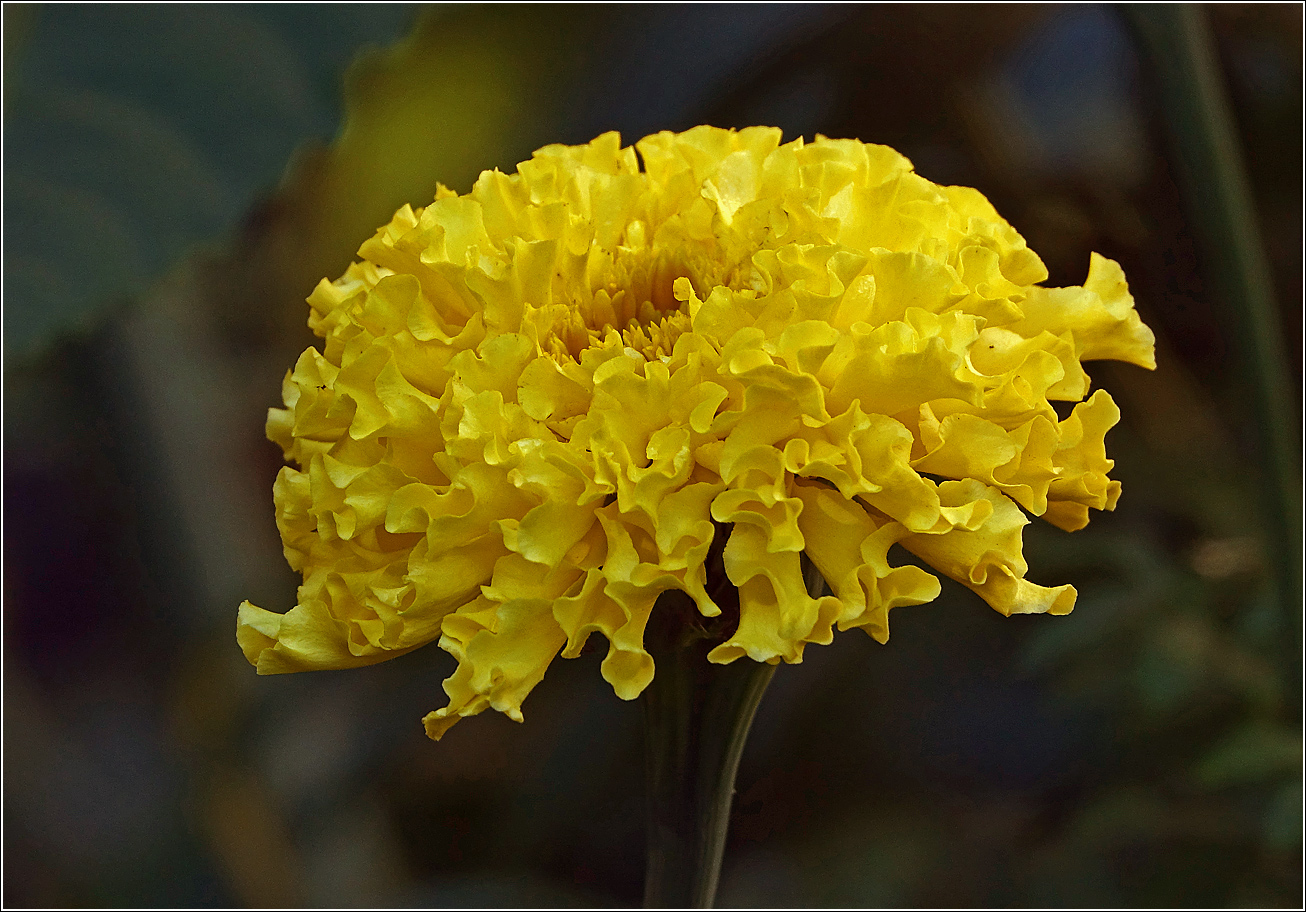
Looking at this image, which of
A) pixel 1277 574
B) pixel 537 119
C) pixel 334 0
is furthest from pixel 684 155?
pixel 537 119

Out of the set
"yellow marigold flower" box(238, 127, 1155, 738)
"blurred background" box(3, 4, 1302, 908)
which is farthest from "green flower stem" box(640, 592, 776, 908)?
"blurred background" box(3, 4, 1302, 908)

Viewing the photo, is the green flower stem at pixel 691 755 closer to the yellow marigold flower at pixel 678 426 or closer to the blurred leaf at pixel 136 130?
the yellow marigold flower at pixel 678 426

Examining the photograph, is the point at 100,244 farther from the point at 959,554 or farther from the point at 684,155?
the point at 959,554

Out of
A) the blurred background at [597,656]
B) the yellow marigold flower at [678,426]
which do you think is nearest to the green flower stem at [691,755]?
the yellow marigold flower at [678,426]

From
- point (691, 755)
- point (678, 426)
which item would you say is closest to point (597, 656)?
point (691, 755)

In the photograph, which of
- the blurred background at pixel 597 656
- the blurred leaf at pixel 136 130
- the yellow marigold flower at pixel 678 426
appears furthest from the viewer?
the blurred background at pixel 597 656
